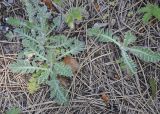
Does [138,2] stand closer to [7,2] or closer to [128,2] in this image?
[128,2]

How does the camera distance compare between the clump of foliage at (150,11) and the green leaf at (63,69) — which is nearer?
the green leaf at (63,69)

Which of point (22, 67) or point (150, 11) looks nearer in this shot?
point (22, 67)

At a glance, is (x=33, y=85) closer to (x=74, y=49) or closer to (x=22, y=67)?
(x=22, y=67)

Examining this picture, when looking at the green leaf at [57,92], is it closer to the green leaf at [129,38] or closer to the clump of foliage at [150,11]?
the green leaf at [129,38]

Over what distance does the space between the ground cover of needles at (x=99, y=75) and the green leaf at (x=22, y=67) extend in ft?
0.24

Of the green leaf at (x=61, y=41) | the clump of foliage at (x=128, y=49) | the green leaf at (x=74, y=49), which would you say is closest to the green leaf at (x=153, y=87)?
the clump of foliage at (x=128, y=49)

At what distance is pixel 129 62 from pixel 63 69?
52cm

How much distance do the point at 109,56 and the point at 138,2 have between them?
20.3 inches

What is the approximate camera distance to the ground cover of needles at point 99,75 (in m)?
2.68

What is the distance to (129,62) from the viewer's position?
2.73m

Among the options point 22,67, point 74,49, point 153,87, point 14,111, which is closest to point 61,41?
point 74,49

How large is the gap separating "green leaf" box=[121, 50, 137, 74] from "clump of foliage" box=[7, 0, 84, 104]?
338mm

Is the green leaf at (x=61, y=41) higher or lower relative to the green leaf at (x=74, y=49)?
higher

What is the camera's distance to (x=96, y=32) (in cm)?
277
